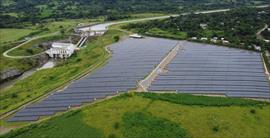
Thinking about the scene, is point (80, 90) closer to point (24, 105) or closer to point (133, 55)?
point (24, 105)

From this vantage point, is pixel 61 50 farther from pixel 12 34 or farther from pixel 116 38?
pixel 12 34

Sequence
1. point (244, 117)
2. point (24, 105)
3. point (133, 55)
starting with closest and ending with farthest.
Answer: point (244, 117) < point (24, 105) < point (133, 55)

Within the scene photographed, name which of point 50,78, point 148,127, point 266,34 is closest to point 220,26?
point 266,34

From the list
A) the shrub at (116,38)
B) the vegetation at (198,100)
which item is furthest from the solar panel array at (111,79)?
the vegetation at (198,100)

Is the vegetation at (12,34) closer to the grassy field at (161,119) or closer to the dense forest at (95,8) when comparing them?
the dense forest at (95,8)

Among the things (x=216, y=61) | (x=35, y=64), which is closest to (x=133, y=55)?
(x=216, y=61)

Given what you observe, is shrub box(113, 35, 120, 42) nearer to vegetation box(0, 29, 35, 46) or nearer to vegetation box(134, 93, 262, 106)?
vegetation box(0, 29, 35, 46)

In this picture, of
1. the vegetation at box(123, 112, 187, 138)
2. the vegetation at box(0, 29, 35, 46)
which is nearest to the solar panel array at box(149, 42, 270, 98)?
the vegetation at box(123, 112, 187, 138)
